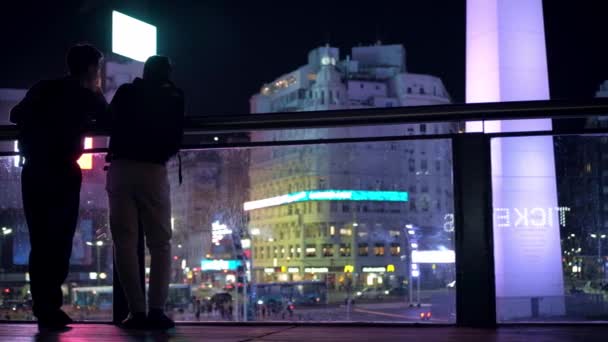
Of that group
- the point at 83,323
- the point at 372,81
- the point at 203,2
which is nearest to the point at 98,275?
the point at 83,323

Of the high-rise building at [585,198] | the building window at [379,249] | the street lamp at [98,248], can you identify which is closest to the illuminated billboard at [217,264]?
the street lamp at [98,248]

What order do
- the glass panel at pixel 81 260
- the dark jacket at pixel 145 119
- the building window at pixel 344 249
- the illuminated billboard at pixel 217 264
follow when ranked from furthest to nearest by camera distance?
the building window at pixel 344 249 < the illuminated billboard at pixel 217 264 < the glass panel at pixel 81 260 < the dark jacket at pixel 145 119

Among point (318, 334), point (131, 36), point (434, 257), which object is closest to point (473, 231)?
point (434, 257)

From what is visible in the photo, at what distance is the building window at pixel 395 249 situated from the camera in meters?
4.19

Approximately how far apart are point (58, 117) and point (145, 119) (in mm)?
409

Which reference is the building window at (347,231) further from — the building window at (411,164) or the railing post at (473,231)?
the railing post at (473,231)

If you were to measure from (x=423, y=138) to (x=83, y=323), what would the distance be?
1.73 metres

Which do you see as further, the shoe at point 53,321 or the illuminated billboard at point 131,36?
the illuminated billboard at point 131,36

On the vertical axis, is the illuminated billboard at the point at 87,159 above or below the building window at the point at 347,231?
above

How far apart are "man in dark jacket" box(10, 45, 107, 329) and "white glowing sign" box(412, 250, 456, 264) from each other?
159cm

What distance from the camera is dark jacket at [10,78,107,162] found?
330 centimetres

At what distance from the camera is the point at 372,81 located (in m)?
83.8

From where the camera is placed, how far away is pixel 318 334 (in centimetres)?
306

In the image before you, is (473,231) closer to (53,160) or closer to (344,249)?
(344,249)
